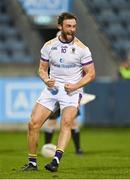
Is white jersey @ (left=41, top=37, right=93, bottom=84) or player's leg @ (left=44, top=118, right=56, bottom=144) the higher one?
white jersey @ (left=41, top=37, right=93, bottom=84)

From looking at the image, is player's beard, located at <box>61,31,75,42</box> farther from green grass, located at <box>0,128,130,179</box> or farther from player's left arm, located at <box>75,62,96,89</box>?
green grass, located at <box>0,128,130,179</box>

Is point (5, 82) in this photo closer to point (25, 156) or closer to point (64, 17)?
point (25, 156)

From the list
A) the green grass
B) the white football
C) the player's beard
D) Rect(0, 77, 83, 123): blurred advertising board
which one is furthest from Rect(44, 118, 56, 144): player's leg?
Rect(0, 77, 83, 123): blurred advertising board

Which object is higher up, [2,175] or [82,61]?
[82,61]

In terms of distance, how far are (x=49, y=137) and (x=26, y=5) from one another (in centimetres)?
686

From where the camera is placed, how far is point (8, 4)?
24.4 metres

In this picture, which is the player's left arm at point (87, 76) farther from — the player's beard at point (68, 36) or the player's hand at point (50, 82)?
the player's beard at point (68, 36)

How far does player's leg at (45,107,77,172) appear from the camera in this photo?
400 inches

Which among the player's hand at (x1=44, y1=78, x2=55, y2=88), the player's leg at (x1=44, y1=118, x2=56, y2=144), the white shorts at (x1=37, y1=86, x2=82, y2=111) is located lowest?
the player's leg at (x1=44, y1=118, x2=56, y2=144)

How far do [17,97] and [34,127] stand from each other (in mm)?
10155

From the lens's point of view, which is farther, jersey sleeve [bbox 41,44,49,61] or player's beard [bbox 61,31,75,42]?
jersey sleeve [bbox 41,44,49,61]

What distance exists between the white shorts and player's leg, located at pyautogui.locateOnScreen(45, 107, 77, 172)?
0.26 feet

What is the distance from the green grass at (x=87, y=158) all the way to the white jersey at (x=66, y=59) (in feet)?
4.08

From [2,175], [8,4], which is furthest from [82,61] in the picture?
[8,4]
